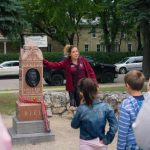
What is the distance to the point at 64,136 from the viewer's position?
9.61m

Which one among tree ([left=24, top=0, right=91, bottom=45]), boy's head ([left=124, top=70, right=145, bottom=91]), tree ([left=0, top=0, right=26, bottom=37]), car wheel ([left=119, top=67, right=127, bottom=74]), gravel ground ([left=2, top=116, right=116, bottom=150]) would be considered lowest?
gravel ground ([left=2, top=116, right=116, bottom=150])

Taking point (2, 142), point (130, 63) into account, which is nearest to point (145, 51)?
point (130, 63)

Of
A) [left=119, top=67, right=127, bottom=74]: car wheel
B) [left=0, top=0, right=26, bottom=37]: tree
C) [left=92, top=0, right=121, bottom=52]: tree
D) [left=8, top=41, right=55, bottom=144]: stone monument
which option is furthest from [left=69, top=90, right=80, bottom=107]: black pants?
[left=92, top=0, right=121, bottom=52]: tree

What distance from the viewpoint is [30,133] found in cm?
918

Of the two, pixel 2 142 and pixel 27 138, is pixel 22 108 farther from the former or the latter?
pixel 2 142

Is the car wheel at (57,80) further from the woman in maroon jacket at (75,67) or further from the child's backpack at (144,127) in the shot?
the child's backpack at (144,127)

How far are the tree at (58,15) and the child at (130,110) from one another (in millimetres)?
26655

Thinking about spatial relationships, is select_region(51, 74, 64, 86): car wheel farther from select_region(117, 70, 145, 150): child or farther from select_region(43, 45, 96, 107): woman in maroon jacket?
select_region(117, 70, 145, 150): child

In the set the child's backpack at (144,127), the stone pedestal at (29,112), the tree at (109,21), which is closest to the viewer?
the child's backpack at (144,127)

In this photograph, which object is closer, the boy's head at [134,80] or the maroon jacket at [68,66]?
the boy's head at [134,80]

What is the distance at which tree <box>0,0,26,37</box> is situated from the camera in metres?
14.1

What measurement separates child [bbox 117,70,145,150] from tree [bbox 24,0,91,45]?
26.7 m

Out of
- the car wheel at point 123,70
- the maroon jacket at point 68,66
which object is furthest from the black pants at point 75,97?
the car wheel at point 123,70

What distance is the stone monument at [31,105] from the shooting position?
29.9 ft
